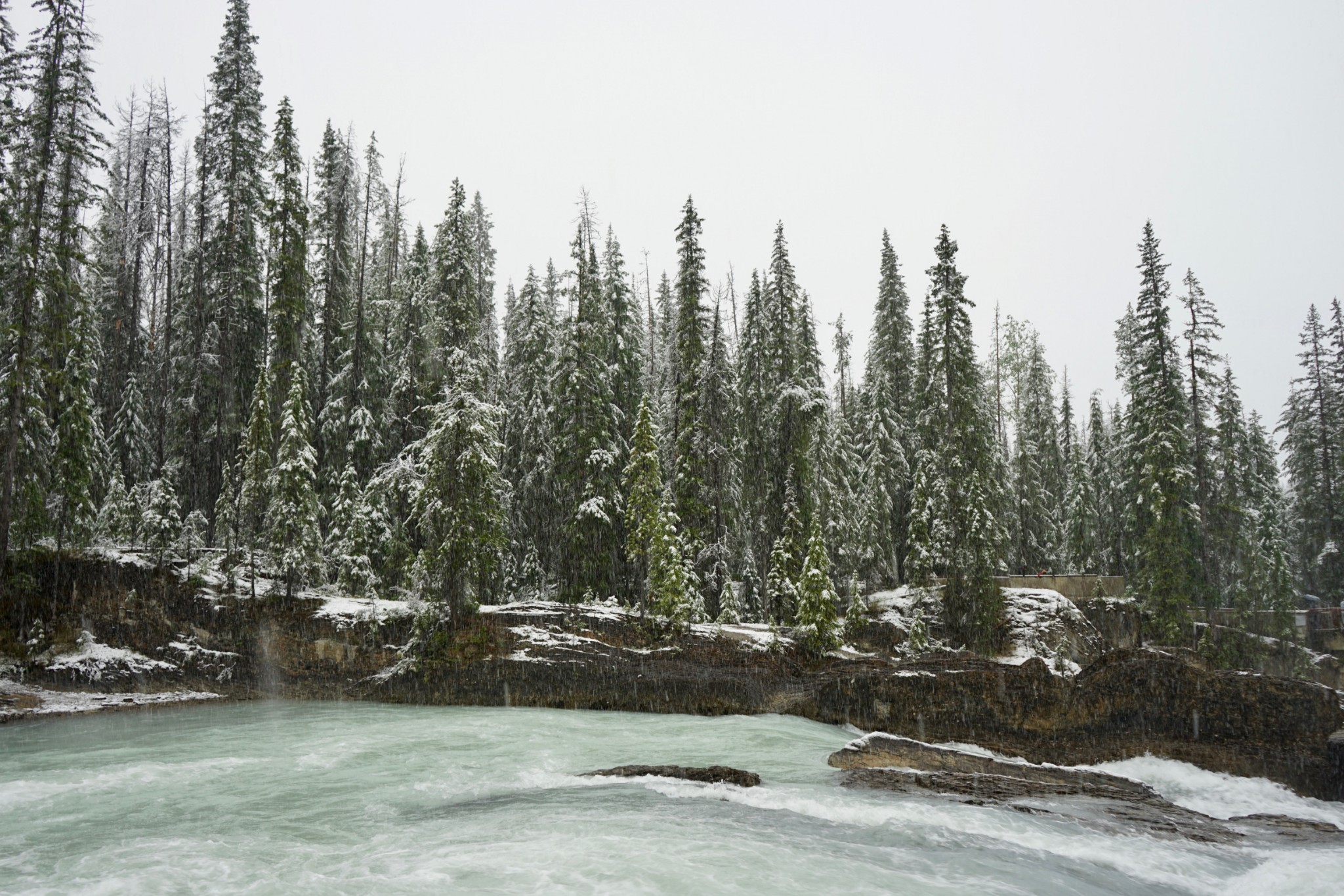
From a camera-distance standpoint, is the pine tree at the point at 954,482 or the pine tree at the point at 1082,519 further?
the pine tree at the point at 1082,519

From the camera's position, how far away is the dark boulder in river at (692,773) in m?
12.0

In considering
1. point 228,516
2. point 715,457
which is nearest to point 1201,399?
point 715,457

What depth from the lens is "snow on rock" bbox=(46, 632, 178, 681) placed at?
20358 mm

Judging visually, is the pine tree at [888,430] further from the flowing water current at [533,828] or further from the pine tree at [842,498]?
the flowing water current at [533,828]

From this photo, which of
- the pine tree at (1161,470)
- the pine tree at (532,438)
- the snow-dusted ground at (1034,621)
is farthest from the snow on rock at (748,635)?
the pine tree at (1161,470)

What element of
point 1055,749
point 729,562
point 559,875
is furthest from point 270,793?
point 729,562

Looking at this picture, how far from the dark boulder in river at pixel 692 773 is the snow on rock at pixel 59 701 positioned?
14249mm

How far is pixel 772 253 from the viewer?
32.4 metres

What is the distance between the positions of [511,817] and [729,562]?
24.3 meters

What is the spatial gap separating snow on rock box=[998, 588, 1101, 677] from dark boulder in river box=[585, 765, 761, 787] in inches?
821

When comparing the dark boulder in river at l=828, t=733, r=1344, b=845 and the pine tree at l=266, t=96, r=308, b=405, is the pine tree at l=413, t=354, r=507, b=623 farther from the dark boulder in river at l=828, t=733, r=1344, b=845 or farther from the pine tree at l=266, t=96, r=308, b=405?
the dark boulder in river at l=828, t=733, r=1344, b=845

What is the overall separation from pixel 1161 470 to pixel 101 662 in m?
35.3

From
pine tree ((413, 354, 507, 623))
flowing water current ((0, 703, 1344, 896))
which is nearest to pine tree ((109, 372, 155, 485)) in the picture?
pine tree ((413, 354, 507, 623))

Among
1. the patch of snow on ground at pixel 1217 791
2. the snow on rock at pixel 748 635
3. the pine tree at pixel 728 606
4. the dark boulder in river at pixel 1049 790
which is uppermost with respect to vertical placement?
the pine tree at pixel 728 606
